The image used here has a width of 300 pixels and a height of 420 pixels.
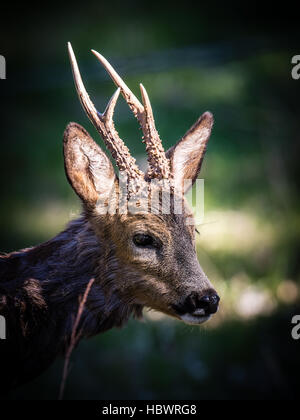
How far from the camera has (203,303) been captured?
3.26 m

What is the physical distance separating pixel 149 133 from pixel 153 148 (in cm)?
9

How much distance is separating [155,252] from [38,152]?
6.34 meters

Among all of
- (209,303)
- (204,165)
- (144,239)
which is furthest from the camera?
(204,165)

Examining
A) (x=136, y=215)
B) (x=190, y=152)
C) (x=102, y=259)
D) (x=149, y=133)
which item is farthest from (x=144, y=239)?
(x=190, y=152)

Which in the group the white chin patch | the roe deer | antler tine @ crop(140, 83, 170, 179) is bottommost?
the white chin patch

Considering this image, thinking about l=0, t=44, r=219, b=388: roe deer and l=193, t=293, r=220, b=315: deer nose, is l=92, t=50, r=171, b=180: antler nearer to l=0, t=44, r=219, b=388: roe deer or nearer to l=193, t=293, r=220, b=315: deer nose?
l=0, t=44, r=219, b=388: roe deer

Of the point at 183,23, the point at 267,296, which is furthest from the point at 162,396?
the point at 183,23

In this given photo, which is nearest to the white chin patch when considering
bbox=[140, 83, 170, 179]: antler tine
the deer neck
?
the deer neck

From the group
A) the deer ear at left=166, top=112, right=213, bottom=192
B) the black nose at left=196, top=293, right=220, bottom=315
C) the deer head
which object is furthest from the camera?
the deer ear at left=166, top=112, right=213, bottom=192

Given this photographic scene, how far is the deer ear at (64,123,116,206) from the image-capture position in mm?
3419

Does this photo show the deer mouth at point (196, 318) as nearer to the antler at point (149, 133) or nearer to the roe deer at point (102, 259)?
the roe deer at point (102, 259)

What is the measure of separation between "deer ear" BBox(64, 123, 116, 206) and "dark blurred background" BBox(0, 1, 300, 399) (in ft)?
2.37

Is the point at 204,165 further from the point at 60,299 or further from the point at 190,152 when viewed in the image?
the point at 60,299
